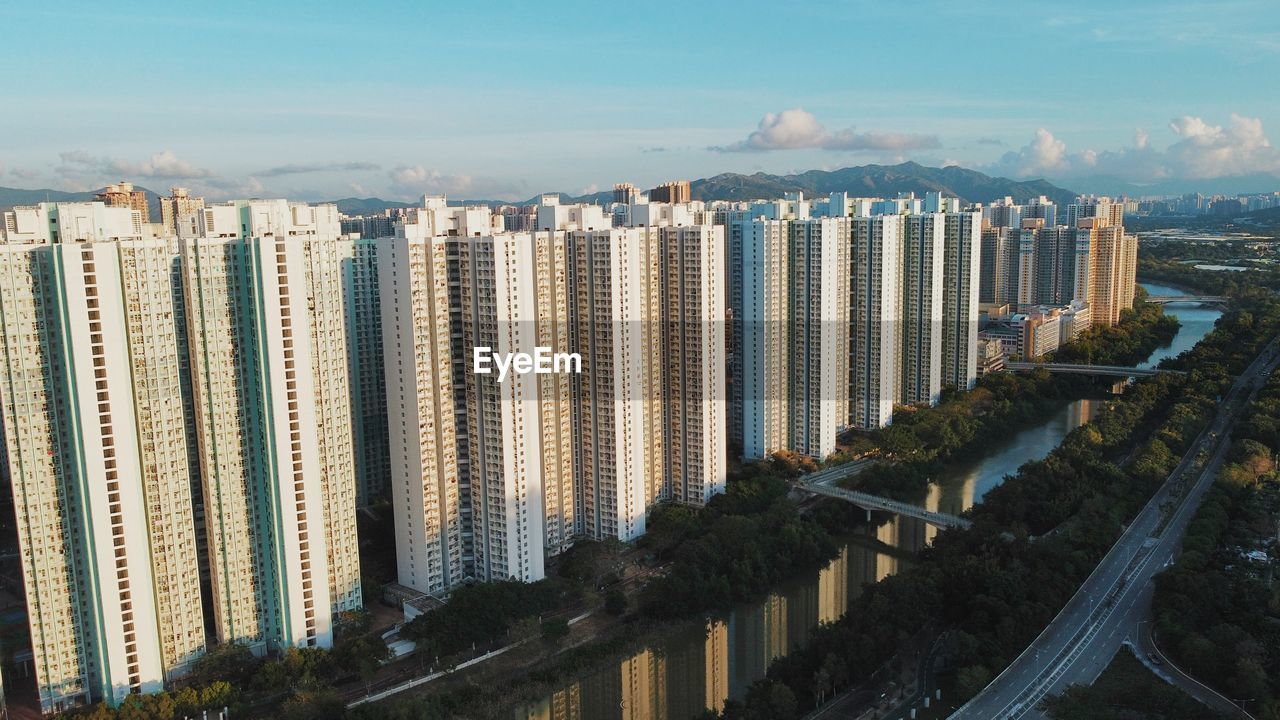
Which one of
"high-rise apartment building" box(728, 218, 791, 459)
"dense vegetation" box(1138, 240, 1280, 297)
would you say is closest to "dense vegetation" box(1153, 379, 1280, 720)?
"high-rise apartment building" box(728, 218, 791, 459)

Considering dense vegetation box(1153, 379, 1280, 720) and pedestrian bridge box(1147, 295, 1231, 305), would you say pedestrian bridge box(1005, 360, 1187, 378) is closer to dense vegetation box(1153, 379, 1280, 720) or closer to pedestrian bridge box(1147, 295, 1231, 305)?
dense vegetation box(1153, 379, 1280, 720)

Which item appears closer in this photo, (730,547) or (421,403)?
(421,403)

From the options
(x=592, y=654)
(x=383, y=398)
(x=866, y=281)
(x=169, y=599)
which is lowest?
(x=592, y=654)

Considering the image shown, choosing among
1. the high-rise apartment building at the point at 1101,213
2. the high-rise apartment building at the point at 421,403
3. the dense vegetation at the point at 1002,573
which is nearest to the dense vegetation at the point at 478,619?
the high-rise apartment building at the point at 421,403

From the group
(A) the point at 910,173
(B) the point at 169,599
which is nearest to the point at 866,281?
(B) the point at 169,599

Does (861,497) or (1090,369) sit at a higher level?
(1090,369)

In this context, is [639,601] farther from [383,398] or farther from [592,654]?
[383,398]

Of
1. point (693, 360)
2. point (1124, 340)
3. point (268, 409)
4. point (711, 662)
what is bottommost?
point (711, 662)

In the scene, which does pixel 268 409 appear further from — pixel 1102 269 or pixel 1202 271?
pixel 1202 271

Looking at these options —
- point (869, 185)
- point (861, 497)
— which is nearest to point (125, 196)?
point (861, 497)
